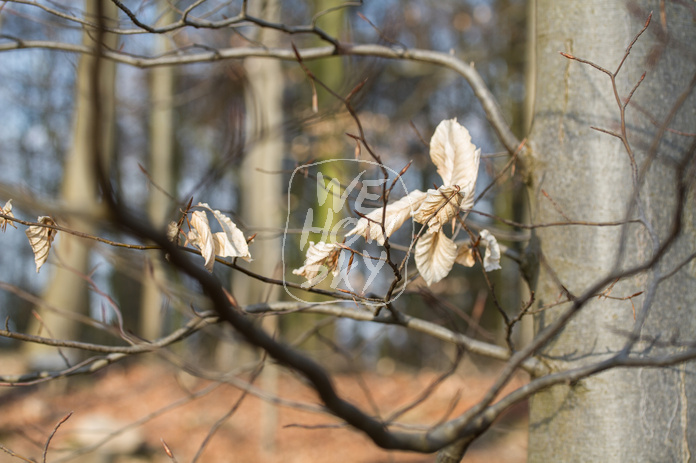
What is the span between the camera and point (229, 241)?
835 mm

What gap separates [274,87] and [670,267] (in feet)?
17.2

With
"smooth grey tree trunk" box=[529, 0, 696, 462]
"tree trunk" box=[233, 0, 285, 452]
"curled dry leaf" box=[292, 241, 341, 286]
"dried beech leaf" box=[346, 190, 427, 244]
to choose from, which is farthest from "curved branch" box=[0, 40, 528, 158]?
"tree trunk" box=[233, 0, 285, 452]

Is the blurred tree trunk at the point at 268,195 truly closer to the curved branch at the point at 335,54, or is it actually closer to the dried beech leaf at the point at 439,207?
the curved branch at the point at 335,54

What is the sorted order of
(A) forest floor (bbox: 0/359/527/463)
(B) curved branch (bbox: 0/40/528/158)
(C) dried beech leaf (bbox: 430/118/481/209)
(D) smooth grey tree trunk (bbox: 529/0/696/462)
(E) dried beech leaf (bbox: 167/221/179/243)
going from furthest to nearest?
(A) forest floor (bbox: 0/359/527/463) → (B) curved branch (bbox: 0/40/528/158) → (D) smooth grey tree trunk (bbox: 529/0/696/462) → (C) dried beech leaf (bbox: 430/118/481/209) → (E) dried beech leaf (bbox: 167/221/179/243)

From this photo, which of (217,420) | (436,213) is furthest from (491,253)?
(217,420)

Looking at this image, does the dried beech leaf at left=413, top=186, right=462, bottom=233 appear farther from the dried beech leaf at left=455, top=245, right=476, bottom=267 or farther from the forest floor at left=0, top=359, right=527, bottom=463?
the forest floor at left=0, top=359, right=527, bottom=463

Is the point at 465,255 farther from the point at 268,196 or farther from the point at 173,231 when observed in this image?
the point at 268,196

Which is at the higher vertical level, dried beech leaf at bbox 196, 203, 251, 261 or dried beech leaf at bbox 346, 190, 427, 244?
dried beech leaf at bbox 346, 190, 427, 244

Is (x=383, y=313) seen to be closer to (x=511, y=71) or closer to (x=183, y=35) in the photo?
(x=183, y=35)

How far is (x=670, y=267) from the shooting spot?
1.14 metres

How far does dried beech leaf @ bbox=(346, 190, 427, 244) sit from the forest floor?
3532 mm

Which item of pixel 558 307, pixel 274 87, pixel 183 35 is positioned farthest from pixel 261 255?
pixel 558 307

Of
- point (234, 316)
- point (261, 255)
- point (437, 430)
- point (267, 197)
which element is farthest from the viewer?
point (267, 197)

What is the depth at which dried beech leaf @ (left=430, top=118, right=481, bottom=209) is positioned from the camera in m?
0.88
